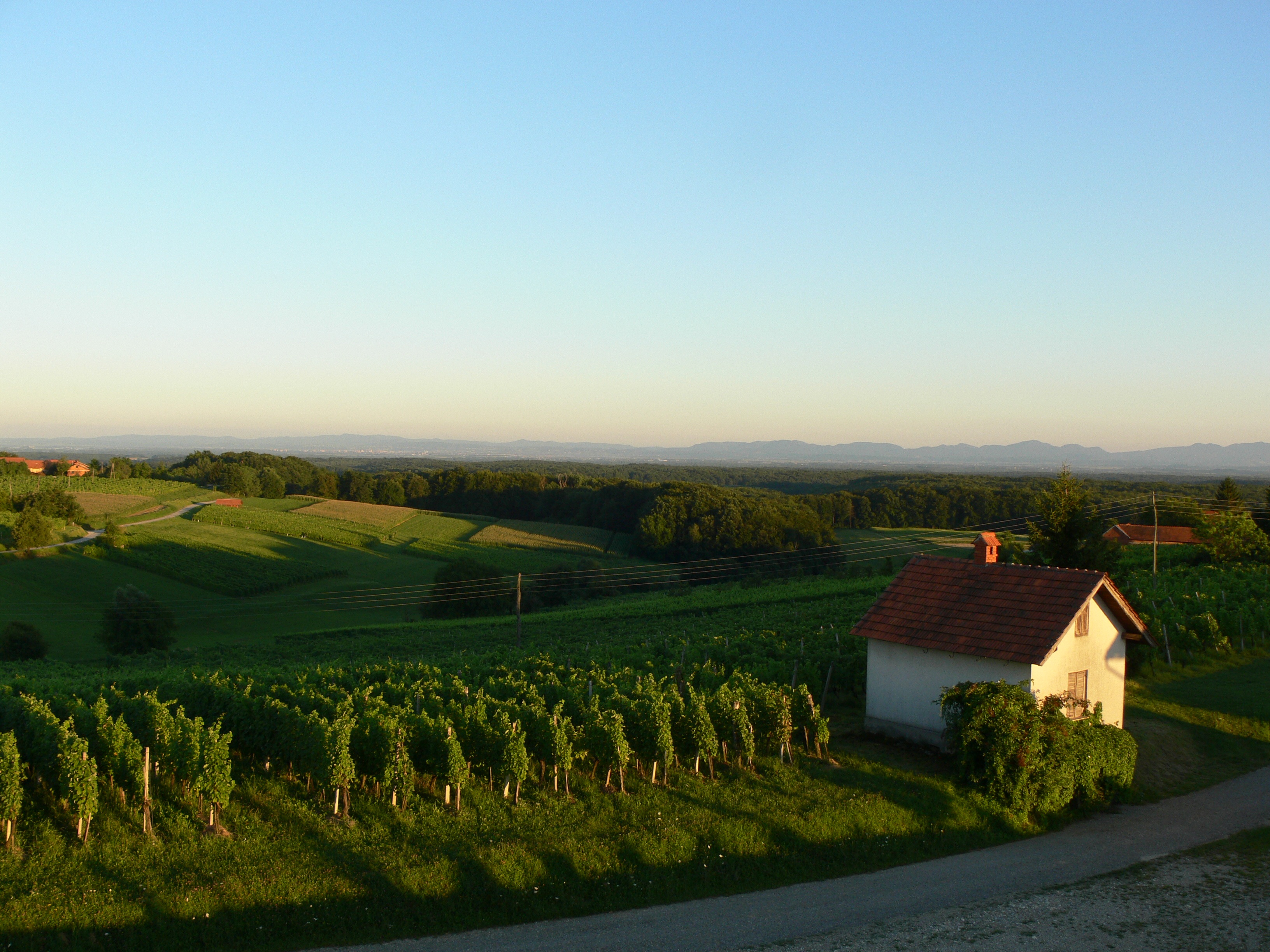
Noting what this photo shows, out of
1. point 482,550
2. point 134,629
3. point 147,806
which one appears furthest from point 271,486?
point 147,806

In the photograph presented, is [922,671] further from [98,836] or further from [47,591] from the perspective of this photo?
[47,591]

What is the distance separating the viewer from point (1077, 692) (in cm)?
1838

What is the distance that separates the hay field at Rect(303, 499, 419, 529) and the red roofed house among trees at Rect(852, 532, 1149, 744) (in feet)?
228

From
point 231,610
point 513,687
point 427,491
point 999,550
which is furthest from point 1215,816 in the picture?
point 427,491

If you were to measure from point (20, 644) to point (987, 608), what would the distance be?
39202 millimetres

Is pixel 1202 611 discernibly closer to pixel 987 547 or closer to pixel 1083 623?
pixel 987 547

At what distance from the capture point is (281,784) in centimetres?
1536

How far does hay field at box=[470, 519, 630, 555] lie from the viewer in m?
79.9

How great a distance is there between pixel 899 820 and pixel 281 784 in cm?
1123

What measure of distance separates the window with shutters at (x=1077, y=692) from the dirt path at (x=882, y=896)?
2078mm

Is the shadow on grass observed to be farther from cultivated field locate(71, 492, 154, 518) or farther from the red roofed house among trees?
cultivated field locate(71, 492, 154, 518)

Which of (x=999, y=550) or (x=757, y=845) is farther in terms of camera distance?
(x=999, y=550)

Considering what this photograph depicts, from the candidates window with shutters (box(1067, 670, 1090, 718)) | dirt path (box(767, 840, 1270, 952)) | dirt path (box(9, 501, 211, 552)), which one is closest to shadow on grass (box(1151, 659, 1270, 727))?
window with shutters (box(1067, 670, 1090, 718))

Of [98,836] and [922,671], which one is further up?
[922,671]
